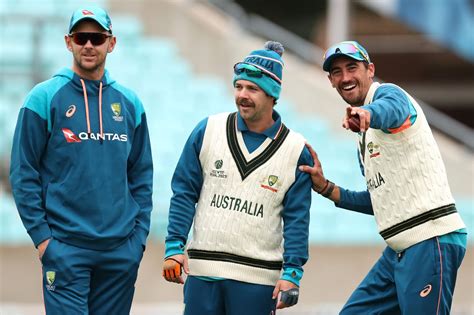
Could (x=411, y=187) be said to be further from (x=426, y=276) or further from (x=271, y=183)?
(x=271, y=183)

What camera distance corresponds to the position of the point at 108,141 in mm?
6168

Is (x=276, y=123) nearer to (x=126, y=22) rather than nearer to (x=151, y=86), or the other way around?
(x=151, y=86)

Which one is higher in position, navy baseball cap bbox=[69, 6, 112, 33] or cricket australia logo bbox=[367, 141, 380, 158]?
navy baseball cap bbox=[69, 6, 112, 33]

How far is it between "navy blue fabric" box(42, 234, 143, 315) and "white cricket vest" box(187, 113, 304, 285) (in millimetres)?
334

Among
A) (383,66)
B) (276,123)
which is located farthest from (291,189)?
(383,66)

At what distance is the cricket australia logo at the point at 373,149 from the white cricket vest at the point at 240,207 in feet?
1.11

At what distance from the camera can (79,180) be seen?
6.09 metres

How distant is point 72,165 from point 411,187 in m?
1.67

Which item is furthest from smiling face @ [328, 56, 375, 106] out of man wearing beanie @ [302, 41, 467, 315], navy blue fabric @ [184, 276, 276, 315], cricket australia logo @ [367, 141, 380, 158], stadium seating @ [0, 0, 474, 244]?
stadium seating @ [0, 0, 474, 244]

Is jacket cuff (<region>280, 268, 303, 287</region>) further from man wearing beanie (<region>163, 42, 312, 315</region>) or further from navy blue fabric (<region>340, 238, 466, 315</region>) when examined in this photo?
navy blue fabric (<region>340, 238, 466, 315</region>)

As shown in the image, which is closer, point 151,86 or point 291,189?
point 291,189

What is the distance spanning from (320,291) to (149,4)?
6.05 m

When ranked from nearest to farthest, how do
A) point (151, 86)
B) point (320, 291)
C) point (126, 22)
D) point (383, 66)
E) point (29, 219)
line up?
point (29, 219) < point (320, 291) < point (151, 86) < point (126, 22) < point (383, 66)

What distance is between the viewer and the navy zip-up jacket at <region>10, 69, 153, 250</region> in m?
6.04
